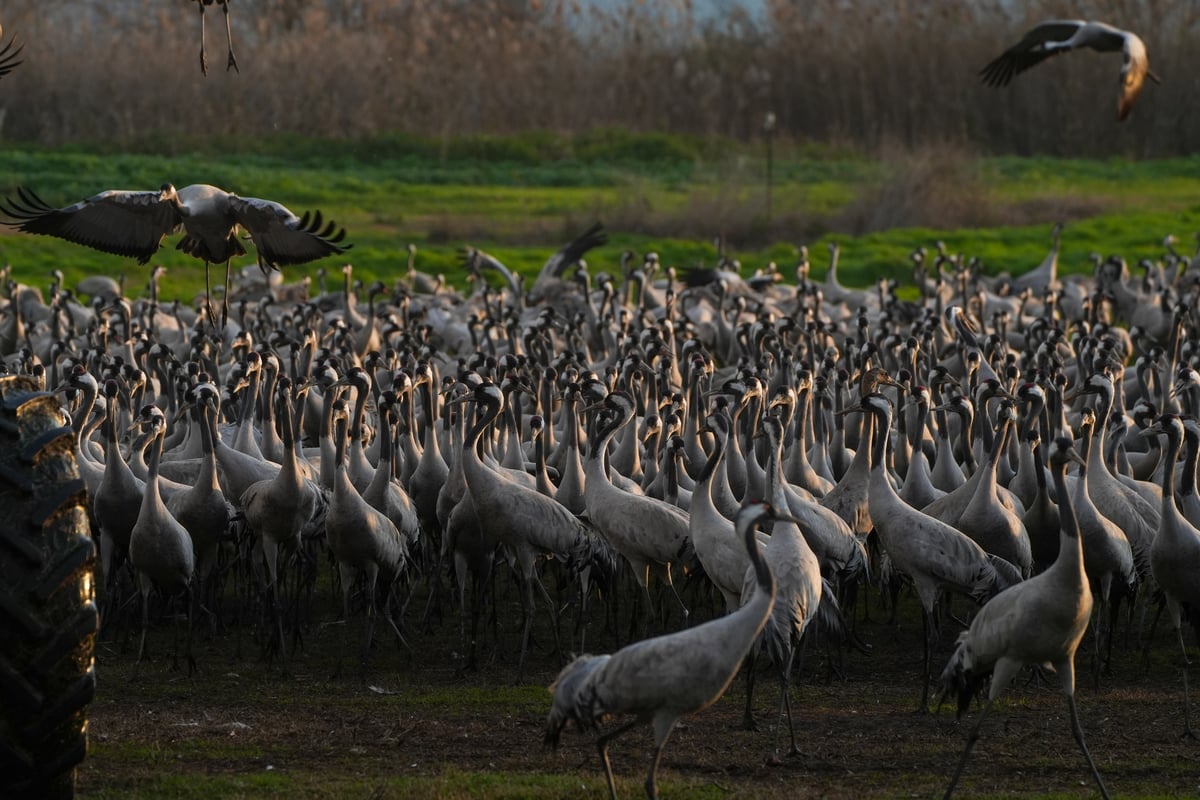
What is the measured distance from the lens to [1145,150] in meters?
32.0

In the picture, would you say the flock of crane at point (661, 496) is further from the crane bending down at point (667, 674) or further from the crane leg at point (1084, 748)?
the crane leg at point (1084, 748)

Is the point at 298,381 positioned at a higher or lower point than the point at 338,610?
higher

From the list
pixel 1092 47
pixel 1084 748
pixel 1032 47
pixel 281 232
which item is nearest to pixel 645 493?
pixel 281 232

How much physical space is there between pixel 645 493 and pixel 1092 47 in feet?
19.4

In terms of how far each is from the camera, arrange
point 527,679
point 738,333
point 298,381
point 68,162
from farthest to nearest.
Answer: point 68,162 < point 738,333 < point 298,381 < point 527,679

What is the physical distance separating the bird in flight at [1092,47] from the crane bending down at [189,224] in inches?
228

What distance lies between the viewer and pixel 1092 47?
44.3 ft

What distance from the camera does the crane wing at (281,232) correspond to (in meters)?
8.63

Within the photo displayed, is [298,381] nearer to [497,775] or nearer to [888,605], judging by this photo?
[888,605]

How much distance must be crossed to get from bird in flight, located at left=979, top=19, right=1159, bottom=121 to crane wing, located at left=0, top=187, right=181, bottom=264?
6.36m

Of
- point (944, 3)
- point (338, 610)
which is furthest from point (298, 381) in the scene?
point (944, 3)

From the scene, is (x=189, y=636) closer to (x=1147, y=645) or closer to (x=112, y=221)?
(x=112, y=221)

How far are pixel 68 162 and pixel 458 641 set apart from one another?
1853cm

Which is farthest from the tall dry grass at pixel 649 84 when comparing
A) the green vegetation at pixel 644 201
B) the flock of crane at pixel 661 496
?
the flock of crane at pixel 661 496
